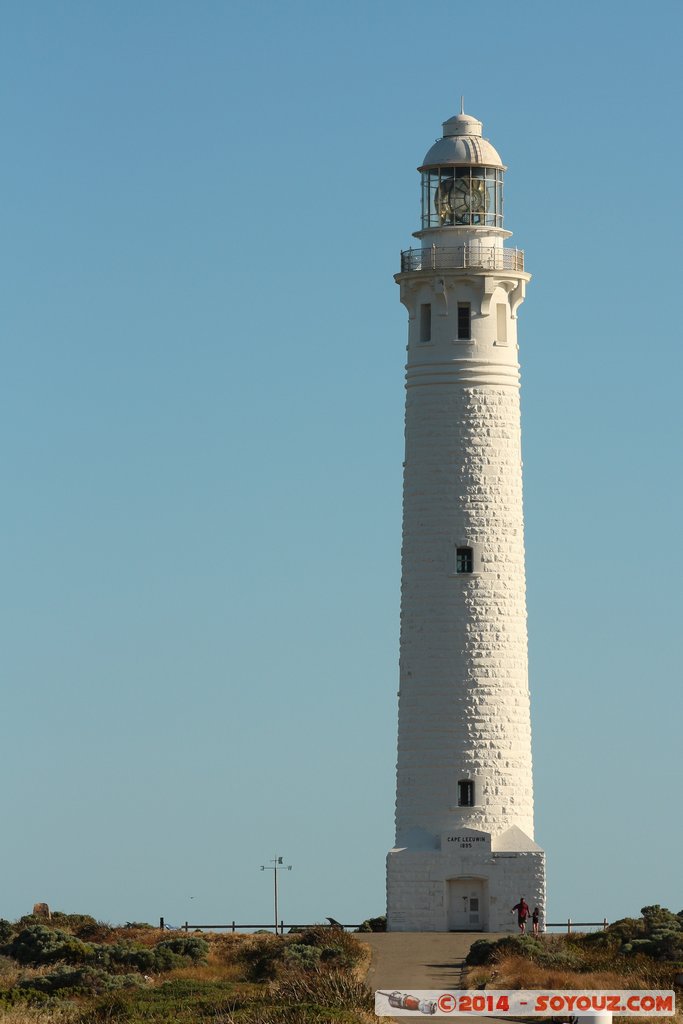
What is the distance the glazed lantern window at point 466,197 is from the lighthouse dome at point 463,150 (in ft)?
0.89

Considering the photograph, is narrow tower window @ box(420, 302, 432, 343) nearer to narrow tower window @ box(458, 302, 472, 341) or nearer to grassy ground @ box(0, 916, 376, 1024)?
narrow tower window @ box(458, 302, 472, 341)

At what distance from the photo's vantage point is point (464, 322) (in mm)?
63438

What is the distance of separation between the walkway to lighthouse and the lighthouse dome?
773 inches

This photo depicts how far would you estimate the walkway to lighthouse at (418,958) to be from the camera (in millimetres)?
49719

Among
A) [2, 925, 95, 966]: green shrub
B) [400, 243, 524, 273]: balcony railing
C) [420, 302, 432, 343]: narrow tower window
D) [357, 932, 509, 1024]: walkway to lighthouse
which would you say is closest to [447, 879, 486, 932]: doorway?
[357, 932, 509, 1024]: walkway to lighthouse

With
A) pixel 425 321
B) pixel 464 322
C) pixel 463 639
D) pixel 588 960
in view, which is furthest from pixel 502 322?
pixel 588 960

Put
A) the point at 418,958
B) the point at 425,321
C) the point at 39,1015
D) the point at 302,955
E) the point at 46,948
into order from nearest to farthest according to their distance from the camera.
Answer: the point at 39,1015 → the point at 302,955 → the point at 418,958 → the point at 46,948 → the point at 425,321

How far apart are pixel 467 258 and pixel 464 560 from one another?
795cm

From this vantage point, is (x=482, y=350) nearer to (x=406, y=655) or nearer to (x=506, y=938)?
(x=406, y=655)

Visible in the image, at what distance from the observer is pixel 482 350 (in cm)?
6284

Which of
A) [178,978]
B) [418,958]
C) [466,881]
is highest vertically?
[466,881]

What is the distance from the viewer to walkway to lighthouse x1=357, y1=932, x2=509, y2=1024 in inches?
1957

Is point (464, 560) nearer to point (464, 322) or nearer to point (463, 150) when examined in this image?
point (464, 322)

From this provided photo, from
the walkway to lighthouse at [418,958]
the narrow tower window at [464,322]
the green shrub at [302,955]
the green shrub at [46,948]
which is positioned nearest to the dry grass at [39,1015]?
the walkway to lighthouse at [418,958]
